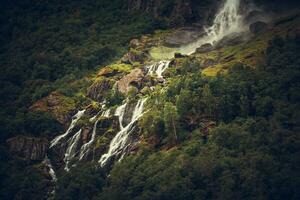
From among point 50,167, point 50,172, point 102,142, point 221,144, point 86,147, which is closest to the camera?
point 221,144

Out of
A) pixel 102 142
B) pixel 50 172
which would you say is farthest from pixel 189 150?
pixel 50 172

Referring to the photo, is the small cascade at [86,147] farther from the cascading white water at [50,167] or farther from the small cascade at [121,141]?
the cascading white water at [50,167]

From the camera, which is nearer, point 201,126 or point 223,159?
point 223,159

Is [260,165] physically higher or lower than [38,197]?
higher

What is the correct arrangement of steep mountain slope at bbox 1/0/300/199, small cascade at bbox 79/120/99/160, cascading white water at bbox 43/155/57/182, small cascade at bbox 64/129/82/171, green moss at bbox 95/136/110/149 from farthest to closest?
small cascade at bbox 64/129/82/171
small cascade at bbox 79/120/99/160
cascading white water at bbox 43/155/57/182
green moss at bbox 95/136/110/149
steep mountain slope at bbox 1/0/300/199

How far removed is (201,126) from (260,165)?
79.5 feet

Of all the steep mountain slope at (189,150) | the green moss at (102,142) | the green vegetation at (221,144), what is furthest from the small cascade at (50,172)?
the green moss at (102,142)

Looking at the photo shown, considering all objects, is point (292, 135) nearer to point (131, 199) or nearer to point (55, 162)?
point (131, 199)

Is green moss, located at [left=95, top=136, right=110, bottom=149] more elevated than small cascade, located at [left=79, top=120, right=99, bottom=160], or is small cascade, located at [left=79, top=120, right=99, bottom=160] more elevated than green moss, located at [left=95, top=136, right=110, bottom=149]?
green moss, located at [left=95, top=136, right=110, bottom=149]

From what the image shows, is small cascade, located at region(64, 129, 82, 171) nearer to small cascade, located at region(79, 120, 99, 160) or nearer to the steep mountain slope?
the steep mountain slope

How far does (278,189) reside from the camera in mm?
160875

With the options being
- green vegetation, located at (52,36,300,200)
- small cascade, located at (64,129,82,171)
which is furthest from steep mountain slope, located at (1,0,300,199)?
small cascade, located at (64,129,82,171)

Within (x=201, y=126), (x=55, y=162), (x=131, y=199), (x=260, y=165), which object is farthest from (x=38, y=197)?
(x=260, y=165)

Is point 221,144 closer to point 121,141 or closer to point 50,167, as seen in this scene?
point 121,141
